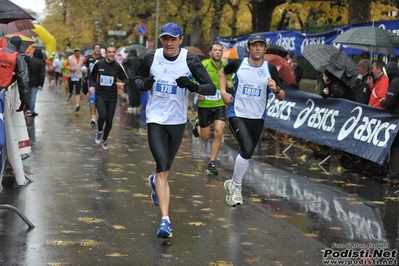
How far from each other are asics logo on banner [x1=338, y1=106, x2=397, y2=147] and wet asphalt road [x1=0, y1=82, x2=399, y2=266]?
2.00ft

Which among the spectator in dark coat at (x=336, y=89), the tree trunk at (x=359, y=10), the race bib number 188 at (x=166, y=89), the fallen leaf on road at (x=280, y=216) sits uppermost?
the tree trunk at (x=359, y=10)

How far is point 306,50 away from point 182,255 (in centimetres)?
799

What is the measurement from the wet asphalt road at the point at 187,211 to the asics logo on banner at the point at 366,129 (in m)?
0.61

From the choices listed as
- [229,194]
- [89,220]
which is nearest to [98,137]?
[229,194]

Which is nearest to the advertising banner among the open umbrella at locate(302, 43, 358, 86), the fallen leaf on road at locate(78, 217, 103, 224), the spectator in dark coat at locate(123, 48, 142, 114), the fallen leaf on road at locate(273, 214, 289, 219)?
the open umbrella at locate(302, 43, 358, 86)

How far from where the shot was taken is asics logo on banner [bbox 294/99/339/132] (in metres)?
13.9

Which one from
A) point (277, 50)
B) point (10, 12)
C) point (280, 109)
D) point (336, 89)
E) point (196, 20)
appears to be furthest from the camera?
point (196, 20)

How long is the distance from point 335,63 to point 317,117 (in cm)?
113

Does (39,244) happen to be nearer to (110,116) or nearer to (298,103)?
(110,116)

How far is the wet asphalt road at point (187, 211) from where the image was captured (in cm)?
689

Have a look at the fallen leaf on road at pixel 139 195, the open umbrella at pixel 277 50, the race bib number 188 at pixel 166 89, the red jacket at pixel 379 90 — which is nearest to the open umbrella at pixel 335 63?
the red jacket at pixel 379 90

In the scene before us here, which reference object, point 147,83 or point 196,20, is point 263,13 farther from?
point 147,83

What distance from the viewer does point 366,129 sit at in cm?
1265

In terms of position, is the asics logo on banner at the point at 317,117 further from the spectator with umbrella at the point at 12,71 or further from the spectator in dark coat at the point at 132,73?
the spectator in dark coat at the point at 132,73
